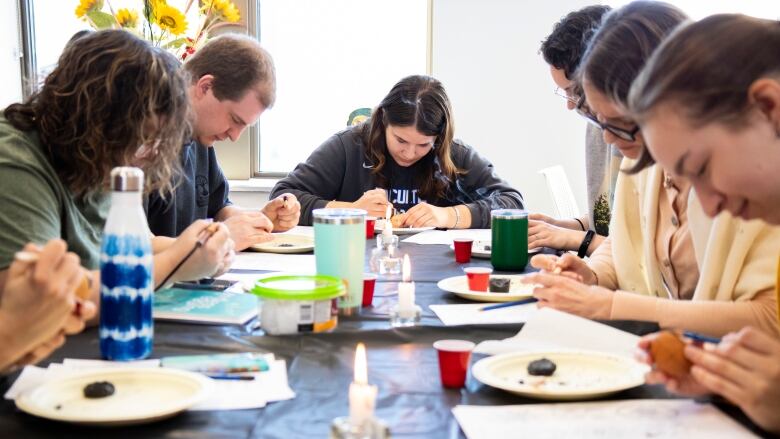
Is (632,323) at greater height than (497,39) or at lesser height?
lesser

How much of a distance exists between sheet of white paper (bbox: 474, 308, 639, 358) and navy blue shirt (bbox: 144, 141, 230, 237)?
1334 mm

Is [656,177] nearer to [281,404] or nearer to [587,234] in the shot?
[587,234]

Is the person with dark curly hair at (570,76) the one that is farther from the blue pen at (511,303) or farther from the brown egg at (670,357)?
the brown egg at (670,357)

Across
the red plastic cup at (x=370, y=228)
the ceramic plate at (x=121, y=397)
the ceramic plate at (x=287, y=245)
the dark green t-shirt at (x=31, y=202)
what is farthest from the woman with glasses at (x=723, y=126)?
the red plastic cup at (x=370, y=228)

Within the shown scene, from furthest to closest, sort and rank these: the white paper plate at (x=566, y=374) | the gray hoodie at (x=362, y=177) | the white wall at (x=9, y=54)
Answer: the white wall at (x=9, y=54) < the gray hoodie at (x=362, y=177) < the white paper plate at (x=566, y=374)

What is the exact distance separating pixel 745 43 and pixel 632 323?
537 mm

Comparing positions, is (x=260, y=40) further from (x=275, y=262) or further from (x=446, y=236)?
(x=275, y=262)

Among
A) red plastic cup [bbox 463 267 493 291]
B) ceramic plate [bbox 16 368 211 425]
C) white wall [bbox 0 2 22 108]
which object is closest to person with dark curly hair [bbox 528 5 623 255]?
red plastic cup [bbox 463 267 493 291]

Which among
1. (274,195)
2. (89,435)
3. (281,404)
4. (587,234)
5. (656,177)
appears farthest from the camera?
(274,195)

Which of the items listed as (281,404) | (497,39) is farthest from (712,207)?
(497,39)

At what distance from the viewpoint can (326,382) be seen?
3.43 ft

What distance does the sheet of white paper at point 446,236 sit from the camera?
2.42 m

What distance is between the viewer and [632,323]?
1326mm

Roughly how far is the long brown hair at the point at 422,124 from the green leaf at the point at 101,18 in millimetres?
1010
